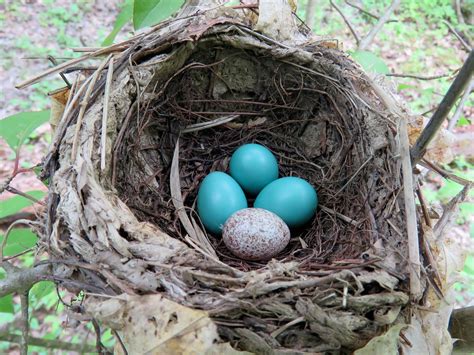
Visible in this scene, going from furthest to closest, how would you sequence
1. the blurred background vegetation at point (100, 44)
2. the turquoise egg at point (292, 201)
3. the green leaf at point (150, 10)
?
the blurred background vegetation at point (100, 44), the turquoise egg at point (292, 201), the green leaf at point (150, 10)

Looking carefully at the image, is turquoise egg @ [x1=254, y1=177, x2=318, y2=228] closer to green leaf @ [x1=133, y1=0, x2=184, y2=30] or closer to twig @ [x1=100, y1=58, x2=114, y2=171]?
twig @ [x1=100, y1=58, x2=114, y2=171]

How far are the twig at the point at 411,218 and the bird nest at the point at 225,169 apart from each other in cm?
3

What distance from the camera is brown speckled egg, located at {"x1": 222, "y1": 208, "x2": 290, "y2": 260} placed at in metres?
1.48

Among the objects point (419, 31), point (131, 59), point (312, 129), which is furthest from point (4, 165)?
point (419, 31)

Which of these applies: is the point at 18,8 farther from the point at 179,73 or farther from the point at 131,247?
the point at 131,247

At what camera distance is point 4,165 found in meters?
2.87

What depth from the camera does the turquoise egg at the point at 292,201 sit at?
64.5 inches

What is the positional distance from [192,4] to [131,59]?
331mm

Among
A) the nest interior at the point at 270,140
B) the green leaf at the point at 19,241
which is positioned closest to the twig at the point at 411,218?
the nest interior at the point at 270,140

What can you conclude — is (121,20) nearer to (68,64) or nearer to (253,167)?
(68,64)

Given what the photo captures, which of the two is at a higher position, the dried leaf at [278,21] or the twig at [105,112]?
the dried leaf at [278,21]

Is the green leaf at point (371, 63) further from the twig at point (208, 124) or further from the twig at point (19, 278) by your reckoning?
the twig at point (19, 278)

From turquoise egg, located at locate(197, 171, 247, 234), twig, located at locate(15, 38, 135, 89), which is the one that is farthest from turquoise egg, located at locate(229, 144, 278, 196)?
twig, located at locate(15, 38, 135, 89)

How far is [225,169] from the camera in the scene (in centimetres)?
191
